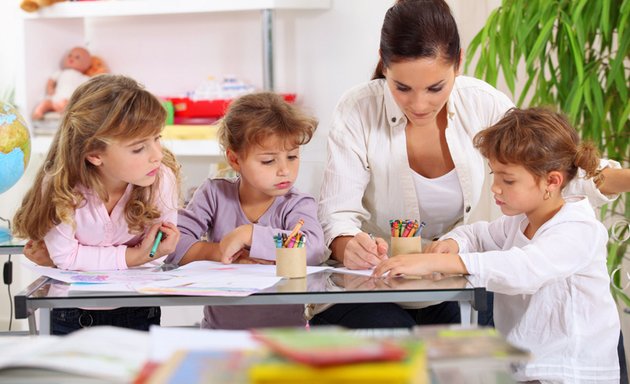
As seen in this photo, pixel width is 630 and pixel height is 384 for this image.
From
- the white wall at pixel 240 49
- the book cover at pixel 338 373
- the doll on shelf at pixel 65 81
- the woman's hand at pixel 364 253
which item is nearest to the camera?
the book cover at pixel 338 373

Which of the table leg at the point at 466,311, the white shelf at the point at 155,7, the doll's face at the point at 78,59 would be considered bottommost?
the table leg at the point at 466,311

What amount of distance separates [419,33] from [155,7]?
5.78 feet

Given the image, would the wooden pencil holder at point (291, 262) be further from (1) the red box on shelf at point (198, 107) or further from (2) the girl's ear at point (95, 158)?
(1) the red box on shelf at point (198, 107)

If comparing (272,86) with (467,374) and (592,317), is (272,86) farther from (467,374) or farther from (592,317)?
(467,374)

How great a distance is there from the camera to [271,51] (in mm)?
3426

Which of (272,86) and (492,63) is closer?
(492,63)

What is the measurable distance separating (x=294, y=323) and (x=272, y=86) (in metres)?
1.58

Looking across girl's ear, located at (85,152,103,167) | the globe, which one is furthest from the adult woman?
the globe

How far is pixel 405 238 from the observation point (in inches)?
72.7

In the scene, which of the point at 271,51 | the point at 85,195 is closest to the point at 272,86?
the point at 271,51

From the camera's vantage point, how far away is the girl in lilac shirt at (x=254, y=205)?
6.40ft

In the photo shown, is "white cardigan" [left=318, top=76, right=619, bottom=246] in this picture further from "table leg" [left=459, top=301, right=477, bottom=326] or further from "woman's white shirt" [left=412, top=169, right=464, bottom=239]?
"table leg" [left=459, top=301, right=477, bottom=326]

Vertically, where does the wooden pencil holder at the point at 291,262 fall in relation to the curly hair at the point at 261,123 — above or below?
below

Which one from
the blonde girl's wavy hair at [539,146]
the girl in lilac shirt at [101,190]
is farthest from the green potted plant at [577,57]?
the girl in lilac shirt at [101,190]
